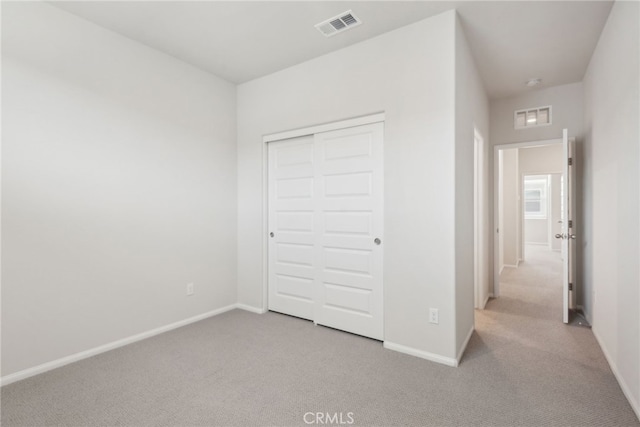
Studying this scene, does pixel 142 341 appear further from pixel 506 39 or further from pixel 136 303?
pixel 506 39

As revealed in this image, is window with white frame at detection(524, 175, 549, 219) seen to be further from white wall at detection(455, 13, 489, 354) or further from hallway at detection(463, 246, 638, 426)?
white wall at detection(455, 13, 489, 354)

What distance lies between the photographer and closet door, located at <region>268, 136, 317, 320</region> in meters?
3.45

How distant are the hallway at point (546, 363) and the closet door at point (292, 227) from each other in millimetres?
1751

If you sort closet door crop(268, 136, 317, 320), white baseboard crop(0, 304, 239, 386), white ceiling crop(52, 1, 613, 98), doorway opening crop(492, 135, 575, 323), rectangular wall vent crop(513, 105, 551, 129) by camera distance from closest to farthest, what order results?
white baseboard crop(0, 304, 239, 386) → white ceiling crop(52, 1, 613, 98) → closet door crop(268, 136, 317, 320) → doorway opening crop(492, 135, 575, 323) → rectangular wall vent crop(513, 105, 551, 129)

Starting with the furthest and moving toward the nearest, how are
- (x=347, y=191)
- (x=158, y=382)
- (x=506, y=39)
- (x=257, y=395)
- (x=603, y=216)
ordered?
(x=347, y=191)
(x=506, y=39)
(x=603, y=216)
(x=158, y=382)
(x=257, y=395)

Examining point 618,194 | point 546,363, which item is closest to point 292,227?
point 546,363

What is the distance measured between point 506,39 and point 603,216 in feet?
5.90

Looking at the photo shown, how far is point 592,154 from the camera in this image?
3.19 m

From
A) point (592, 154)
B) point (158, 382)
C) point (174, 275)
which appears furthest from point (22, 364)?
point (592, 154)

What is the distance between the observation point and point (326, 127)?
10.5 feet

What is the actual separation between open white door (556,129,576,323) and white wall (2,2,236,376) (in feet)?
12.7

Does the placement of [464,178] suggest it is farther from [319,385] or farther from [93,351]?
[93,351]

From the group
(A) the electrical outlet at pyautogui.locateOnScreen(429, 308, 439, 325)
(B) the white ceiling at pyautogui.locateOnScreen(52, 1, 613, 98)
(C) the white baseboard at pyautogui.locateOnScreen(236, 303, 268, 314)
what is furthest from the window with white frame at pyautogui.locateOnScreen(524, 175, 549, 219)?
(C) the white baseboard at pyautogui.locateOnScreen(236, 303, 268, 314)

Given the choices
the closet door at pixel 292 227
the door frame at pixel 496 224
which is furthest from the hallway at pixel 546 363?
the closet door at pixel 292 227
